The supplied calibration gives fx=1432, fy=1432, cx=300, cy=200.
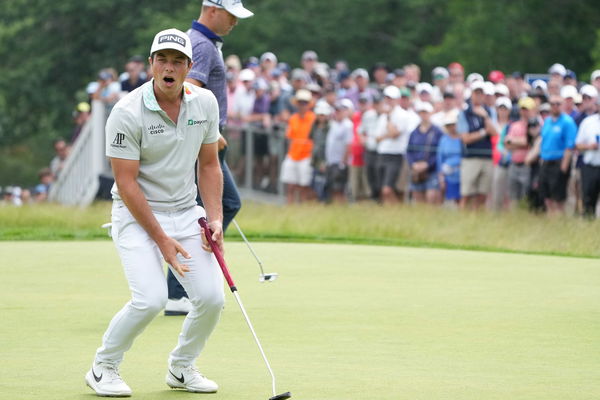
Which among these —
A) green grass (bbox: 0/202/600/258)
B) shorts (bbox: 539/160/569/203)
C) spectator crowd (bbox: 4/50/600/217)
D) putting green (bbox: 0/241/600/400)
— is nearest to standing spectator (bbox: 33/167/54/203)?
spectator crowd (bbox: 4/50/600/217)

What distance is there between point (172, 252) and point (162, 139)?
21.1 inches

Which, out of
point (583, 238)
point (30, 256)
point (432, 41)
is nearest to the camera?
point (30, 256)

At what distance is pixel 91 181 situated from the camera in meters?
23.5

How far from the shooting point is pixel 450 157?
61.5 ft

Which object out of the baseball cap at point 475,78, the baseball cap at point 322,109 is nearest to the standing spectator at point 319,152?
the baseball cap at point 322,109

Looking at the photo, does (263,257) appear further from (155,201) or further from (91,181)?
(91,181)

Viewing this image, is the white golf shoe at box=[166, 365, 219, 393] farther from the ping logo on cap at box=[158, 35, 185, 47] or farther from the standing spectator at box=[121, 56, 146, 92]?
the standing spectator at box=[121, 56, 146, 92]

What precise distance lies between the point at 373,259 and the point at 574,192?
5.52 meters

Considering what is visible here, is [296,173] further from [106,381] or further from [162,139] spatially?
[106,381]

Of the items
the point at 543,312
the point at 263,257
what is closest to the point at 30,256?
the point at 263,257

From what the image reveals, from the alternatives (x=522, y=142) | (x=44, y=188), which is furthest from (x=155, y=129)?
(x=44, y=188)

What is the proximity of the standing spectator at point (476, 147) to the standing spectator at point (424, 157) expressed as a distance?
21.8 inches

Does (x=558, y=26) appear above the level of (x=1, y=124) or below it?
above

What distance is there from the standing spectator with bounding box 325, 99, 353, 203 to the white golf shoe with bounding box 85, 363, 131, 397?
1349 centimetres
